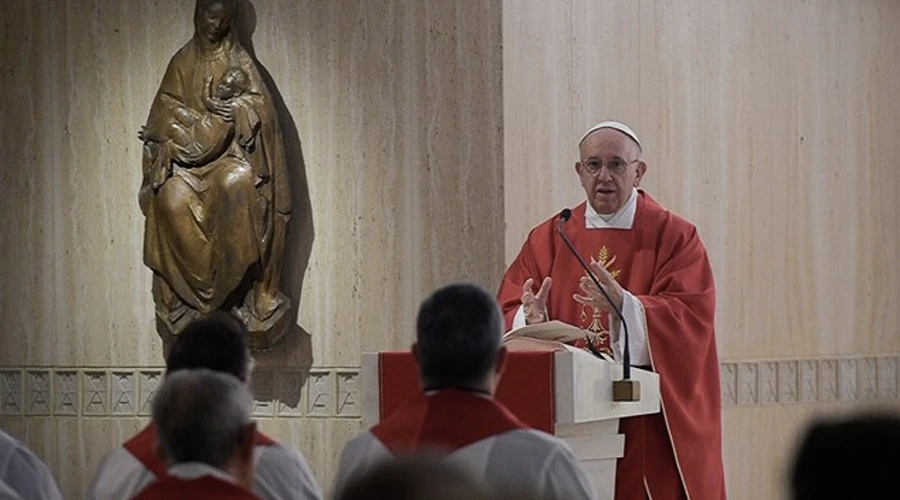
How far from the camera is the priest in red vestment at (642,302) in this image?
705 centimetres

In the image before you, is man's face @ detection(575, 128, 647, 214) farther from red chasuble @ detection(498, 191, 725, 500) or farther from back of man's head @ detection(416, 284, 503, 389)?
back of man's head @ detection(416, 284, 503, 389)

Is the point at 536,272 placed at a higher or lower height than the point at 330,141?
lower

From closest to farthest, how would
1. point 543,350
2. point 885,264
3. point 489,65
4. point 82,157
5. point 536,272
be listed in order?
1. point 543,350
2. point 536,272
3. point 489,65
4. point 82,157
5. point 885,264

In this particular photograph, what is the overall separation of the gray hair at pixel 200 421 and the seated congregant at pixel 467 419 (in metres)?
0.62

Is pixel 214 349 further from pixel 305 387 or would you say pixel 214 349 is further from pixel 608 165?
pixel 305 387

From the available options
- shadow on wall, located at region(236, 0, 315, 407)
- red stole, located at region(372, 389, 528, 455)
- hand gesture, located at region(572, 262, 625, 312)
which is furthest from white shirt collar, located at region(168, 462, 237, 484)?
shadow on wall, located at region(236, 0, 315, 407)

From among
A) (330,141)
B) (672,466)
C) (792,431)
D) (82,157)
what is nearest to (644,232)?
(672,466)

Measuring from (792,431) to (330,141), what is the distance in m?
3.29

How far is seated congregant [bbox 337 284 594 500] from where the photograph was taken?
4.15 m

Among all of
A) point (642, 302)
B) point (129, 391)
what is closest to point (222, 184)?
point (129, 391)

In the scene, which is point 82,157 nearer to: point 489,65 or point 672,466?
point 489,65

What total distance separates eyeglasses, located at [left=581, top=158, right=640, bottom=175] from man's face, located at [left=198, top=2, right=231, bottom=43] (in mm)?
2630

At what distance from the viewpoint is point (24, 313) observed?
9.98 meters

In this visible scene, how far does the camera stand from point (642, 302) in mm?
7074
